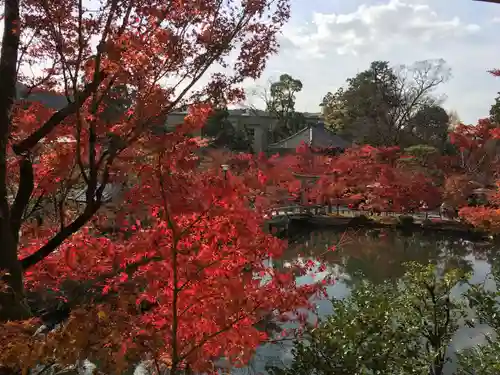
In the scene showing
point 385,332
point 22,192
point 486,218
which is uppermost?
point 22,192

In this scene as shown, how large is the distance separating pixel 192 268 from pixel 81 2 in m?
1.45

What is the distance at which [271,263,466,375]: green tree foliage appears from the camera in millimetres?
2793

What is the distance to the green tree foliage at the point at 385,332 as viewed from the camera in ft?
9.16

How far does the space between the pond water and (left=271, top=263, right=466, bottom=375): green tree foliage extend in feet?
13.6

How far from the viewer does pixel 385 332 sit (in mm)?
3004

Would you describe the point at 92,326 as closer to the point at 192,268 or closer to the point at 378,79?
the point at 192,268

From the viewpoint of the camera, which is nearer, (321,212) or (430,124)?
(321,212)

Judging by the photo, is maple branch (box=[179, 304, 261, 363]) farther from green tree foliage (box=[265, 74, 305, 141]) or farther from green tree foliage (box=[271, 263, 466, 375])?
green tree foliage (box=[265, 74, 305, 141])

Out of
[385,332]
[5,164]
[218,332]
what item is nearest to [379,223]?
[385,332]

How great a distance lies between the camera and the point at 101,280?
2.71 m

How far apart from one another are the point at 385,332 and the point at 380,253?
413 inches

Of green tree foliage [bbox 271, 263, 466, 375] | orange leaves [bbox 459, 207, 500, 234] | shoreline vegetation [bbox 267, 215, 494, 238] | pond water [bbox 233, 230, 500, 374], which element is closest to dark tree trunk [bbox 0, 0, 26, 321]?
green tree foliage [bbox 271, 263, 466, 375]

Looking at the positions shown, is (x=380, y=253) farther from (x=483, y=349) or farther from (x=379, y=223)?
(x=483, y=349)

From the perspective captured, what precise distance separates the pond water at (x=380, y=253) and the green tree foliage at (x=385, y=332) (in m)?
4.14
